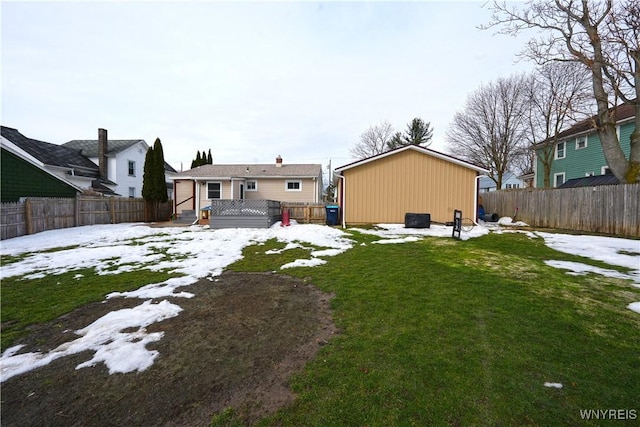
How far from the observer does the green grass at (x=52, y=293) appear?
3829mm

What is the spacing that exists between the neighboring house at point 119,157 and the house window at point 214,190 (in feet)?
23.1

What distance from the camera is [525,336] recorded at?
10.2ft

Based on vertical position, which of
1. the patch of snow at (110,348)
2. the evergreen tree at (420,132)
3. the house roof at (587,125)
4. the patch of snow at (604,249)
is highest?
the evergreen tree at (420,132)

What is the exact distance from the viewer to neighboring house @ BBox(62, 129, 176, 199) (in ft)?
80.7

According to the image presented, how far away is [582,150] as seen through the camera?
1972 cm

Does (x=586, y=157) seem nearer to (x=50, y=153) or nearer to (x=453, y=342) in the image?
(x=453, y=342)

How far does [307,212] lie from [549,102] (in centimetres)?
2169

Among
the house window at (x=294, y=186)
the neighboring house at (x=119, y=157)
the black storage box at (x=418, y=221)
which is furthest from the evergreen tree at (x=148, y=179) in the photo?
the black storage box at (x=418, y=221)

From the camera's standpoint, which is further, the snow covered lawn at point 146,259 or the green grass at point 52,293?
the green grass at point 52,293

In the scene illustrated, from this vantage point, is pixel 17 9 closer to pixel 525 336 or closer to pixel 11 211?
pixel 11 211

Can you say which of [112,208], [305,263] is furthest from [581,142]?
[112,208]

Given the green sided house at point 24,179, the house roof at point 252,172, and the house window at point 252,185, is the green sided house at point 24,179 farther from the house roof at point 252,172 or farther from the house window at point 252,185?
the house window at point 252,185

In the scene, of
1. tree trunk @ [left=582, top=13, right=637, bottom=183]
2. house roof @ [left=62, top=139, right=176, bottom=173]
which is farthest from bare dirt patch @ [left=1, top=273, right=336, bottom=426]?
house roof @ [left=62, top=139, right=176, bottom=173]

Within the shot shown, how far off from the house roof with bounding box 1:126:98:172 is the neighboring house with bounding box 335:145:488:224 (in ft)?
71.7
